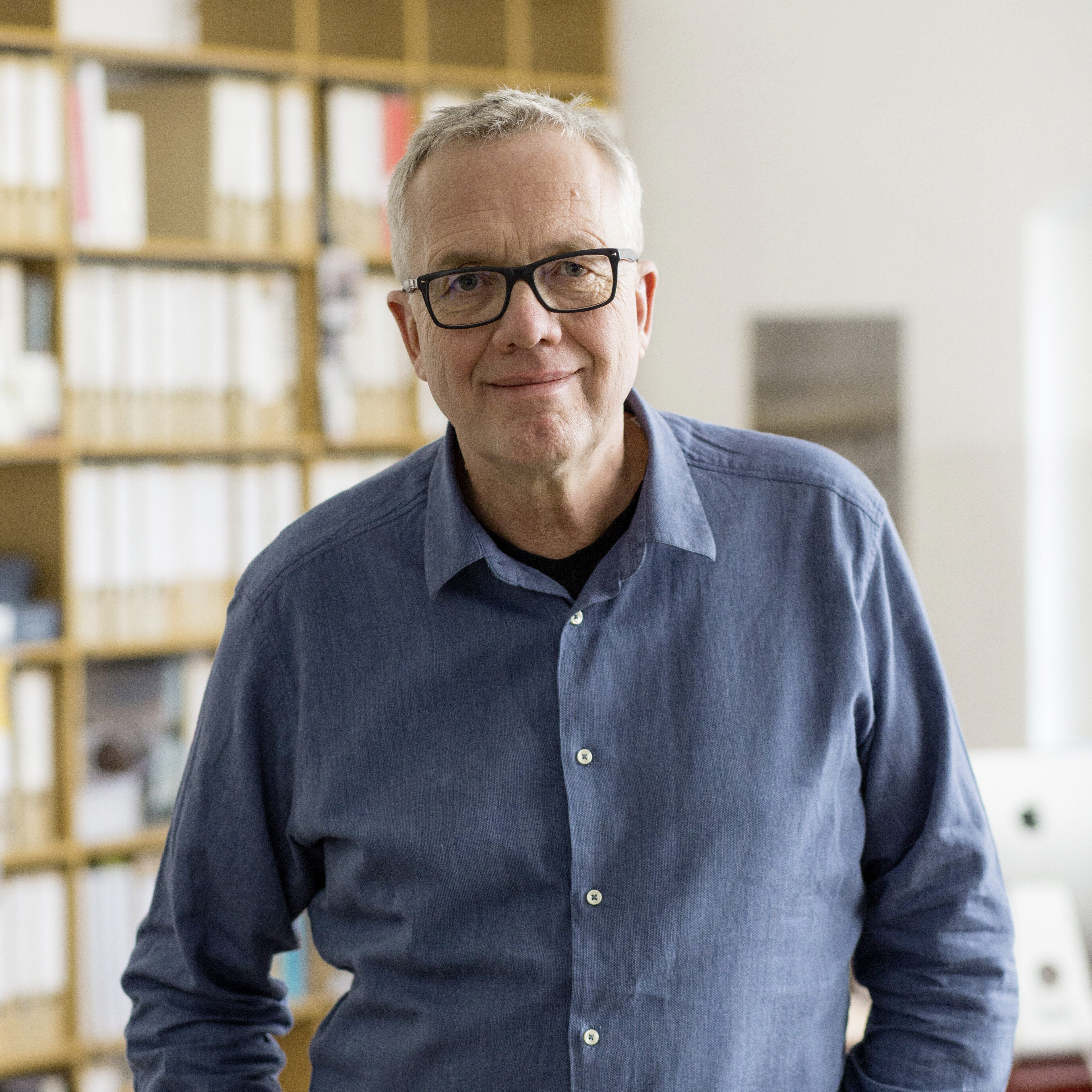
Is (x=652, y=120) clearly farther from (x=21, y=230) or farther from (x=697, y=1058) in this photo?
(x=697, y=1058)

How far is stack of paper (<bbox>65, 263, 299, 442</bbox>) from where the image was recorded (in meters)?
2.55

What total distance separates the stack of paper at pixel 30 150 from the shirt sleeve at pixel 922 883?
7.07 ft

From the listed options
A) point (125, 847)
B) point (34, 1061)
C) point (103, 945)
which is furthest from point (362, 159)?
point (34, 1061)

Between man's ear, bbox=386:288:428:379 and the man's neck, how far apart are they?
0.36ft

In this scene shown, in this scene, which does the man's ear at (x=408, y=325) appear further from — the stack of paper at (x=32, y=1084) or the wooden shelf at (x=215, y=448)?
the stack of paper at (x=32, y=1084)

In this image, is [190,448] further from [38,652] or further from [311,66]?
[311,66]

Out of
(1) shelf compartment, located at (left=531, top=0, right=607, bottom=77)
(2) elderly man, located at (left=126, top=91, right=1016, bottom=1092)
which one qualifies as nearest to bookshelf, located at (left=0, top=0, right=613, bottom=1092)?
(1) shelf compartment, located at (left=531, top=0, right=607, bottom=77)

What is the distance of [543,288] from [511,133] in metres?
0.14

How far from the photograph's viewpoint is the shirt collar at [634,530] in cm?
104

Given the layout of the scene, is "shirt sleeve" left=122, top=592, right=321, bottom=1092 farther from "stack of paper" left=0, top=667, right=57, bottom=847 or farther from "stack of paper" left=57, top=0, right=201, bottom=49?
"stack of paper" left=57, top=0, right=201, bottom=49

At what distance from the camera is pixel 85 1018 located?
257 cm

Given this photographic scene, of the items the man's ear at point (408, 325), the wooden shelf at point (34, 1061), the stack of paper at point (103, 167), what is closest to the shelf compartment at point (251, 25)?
the stack of paper at point (103, 167)

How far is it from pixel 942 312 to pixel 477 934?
2.54 metres

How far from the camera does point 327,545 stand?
3.64ft
